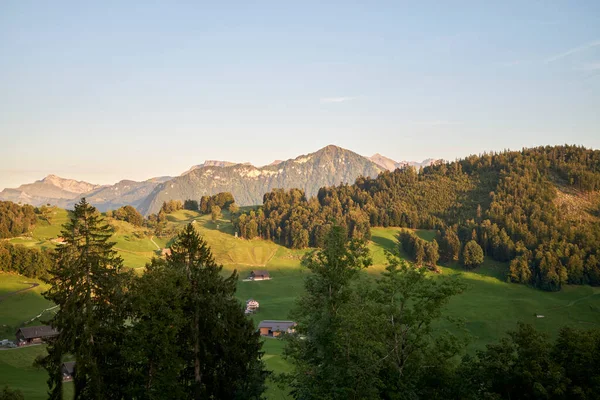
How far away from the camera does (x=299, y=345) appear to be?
28812mm

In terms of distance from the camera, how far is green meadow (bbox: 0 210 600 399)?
68438 millimetres

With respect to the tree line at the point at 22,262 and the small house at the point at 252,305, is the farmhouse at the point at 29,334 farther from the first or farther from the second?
the small house at the point at 252,305

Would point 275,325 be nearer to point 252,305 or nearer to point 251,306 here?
point 251,306

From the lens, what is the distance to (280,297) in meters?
120

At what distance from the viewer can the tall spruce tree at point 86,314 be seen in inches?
1166

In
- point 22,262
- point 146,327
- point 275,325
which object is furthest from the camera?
point 22,262

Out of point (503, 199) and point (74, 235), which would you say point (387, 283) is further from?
point (503, 199)

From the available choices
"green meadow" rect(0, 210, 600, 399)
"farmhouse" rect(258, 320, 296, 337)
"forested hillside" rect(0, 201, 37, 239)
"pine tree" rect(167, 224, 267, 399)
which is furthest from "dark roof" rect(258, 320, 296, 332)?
"forested hillside" rect(0, 201, 37, 239)

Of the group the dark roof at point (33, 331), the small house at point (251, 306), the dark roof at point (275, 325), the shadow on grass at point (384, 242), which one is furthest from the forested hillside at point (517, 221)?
the dark roof at point (33, 331)

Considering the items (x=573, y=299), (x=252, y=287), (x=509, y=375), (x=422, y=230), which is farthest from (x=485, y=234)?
(x=509, y=375)

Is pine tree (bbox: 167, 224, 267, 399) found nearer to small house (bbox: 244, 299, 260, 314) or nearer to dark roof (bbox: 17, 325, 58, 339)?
dark roof (bbox: 17, 325, 58, 339)

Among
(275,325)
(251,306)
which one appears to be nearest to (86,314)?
(275,325)

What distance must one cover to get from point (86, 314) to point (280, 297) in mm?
92319

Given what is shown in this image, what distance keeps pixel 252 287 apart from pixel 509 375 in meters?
104
